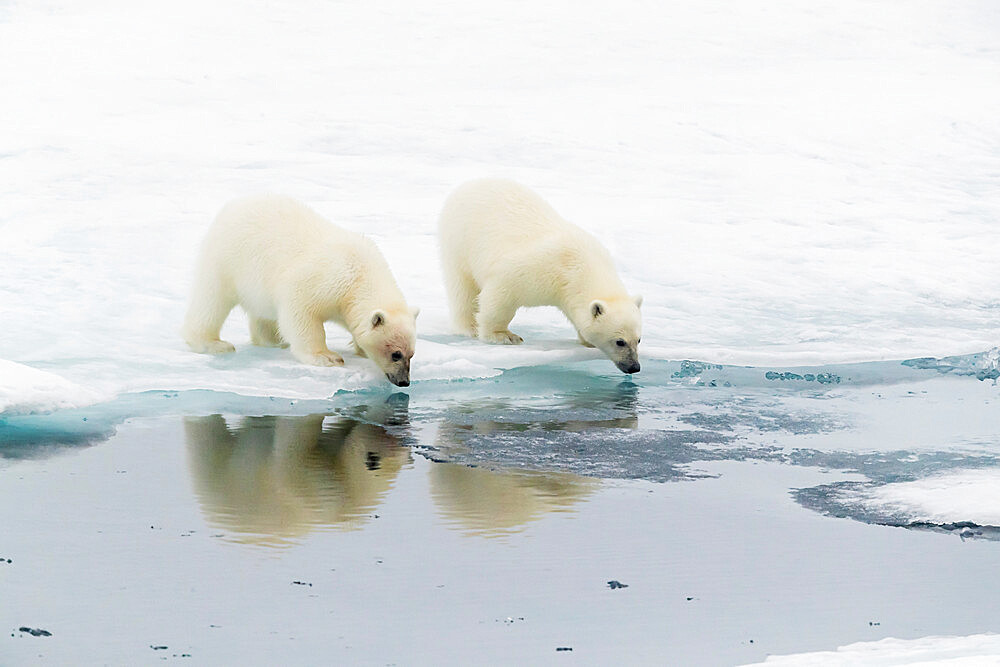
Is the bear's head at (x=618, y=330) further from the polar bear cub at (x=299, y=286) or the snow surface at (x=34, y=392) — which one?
the snow surface at (x=34, y=392)

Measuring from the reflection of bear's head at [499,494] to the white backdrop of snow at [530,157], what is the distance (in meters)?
1.63

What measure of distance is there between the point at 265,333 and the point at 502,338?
1296 millimetres

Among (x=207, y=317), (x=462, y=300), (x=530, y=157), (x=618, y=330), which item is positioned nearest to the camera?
(x=618, y=330)

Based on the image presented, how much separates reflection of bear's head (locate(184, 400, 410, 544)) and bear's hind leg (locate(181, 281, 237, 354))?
121 cm

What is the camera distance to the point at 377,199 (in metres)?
11.0

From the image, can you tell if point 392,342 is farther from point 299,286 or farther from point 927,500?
point 927,500

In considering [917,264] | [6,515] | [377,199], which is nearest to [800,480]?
[6,515]

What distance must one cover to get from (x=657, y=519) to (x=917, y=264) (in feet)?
19.6

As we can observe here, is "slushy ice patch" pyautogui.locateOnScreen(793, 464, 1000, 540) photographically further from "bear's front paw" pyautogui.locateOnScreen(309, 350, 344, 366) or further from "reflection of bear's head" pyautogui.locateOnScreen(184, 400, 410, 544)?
"bear's front paw" pyautogui.locateOnScreen(309, 350, 344, 366)

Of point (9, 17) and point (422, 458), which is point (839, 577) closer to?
point (422, 458)

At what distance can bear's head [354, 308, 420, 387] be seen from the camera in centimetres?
618

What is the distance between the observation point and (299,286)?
20.9ft

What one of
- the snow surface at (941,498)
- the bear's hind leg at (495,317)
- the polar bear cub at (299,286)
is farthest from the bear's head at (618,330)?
the snow surface at (941,498)

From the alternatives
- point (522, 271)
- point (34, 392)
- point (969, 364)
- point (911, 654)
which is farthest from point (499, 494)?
point (969, 364)
